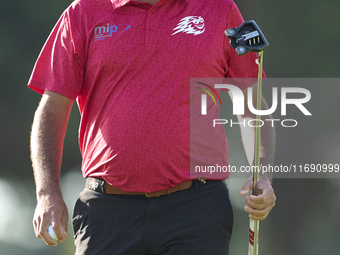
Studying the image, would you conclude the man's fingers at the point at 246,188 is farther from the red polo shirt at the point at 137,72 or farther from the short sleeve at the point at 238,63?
the short sleeve at the point at 238,63

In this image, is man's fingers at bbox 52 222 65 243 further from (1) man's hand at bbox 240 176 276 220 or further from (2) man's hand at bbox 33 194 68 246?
(1) man's hand at bbox 240 176 276 220

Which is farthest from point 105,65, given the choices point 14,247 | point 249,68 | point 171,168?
point 14,247

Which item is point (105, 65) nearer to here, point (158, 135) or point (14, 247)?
point (158, 135)

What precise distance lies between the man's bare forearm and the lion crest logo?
20.7 inches

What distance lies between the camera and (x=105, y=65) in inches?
74.3

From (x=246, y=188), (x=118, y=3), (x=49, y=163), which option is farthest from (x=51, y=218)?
(x=118, y=3)

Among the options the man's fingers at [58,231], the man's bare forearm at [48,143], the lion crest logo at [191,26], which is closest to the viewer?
the man's fingers at [58,231]

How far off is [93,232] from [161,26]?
31.7 inches

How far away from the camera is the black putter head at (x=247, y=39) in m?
1.72

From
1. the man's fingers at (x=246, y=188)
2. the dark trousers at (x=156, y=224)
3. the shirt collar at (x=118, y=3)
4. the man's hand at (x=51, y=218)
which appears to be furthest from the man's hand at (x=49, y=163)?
the man's fingers at (x=246, y=188)

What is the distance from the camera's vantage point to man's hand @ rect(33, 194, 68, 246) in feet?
5.58

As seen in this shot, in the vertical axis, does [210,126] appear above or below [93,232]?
above

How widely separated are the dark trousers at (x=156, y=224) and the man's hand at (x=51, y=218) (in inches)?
4.8


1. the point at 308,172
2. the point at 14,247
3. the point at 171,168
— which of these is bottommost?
the point at 14,247
